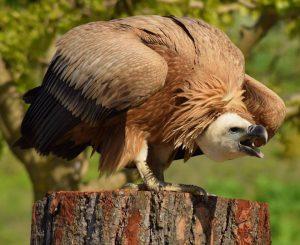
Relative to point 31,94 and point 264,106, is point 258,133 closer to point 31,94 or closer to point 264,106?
point 264,106

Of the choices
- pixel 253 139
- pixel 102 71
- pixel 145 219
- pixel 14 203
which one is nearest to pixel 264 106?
pixel 253 139

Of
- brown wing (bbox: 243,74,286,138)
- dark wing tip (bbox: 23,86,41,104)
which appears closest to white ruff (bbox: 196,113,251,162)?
brown wing (bbox: 243,74,286,138)

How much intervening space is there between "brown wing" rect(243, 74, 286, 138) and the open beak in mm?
705

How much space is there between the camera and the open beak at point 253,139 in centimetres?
641

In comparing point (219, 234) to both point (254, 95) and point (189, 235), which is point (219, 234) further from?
point (254, 95)

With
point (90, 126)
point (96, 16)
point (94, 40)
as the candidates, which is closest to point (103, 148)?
point (90, 126)

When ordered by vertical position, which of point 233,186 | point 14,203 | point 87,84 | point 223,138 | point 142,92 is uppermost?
point 142,92

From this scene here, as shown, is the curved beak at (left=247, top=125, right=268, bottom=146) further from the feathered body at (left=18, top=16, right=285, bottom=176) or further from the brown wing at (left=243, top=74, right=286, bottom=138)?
the brown wing at (left=243, top=74, right=286, bottom=138)

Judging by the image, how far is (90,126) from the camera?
715cm

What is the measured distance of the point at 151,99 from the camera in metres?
6.91

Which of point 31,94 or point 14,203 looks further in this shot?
point 14,203

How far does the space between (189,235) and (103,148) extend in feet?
A: 4.33

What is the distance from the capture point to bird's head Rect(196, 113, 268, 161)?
6.52 meters

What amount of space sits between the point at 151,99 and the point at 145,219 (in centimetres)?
118
